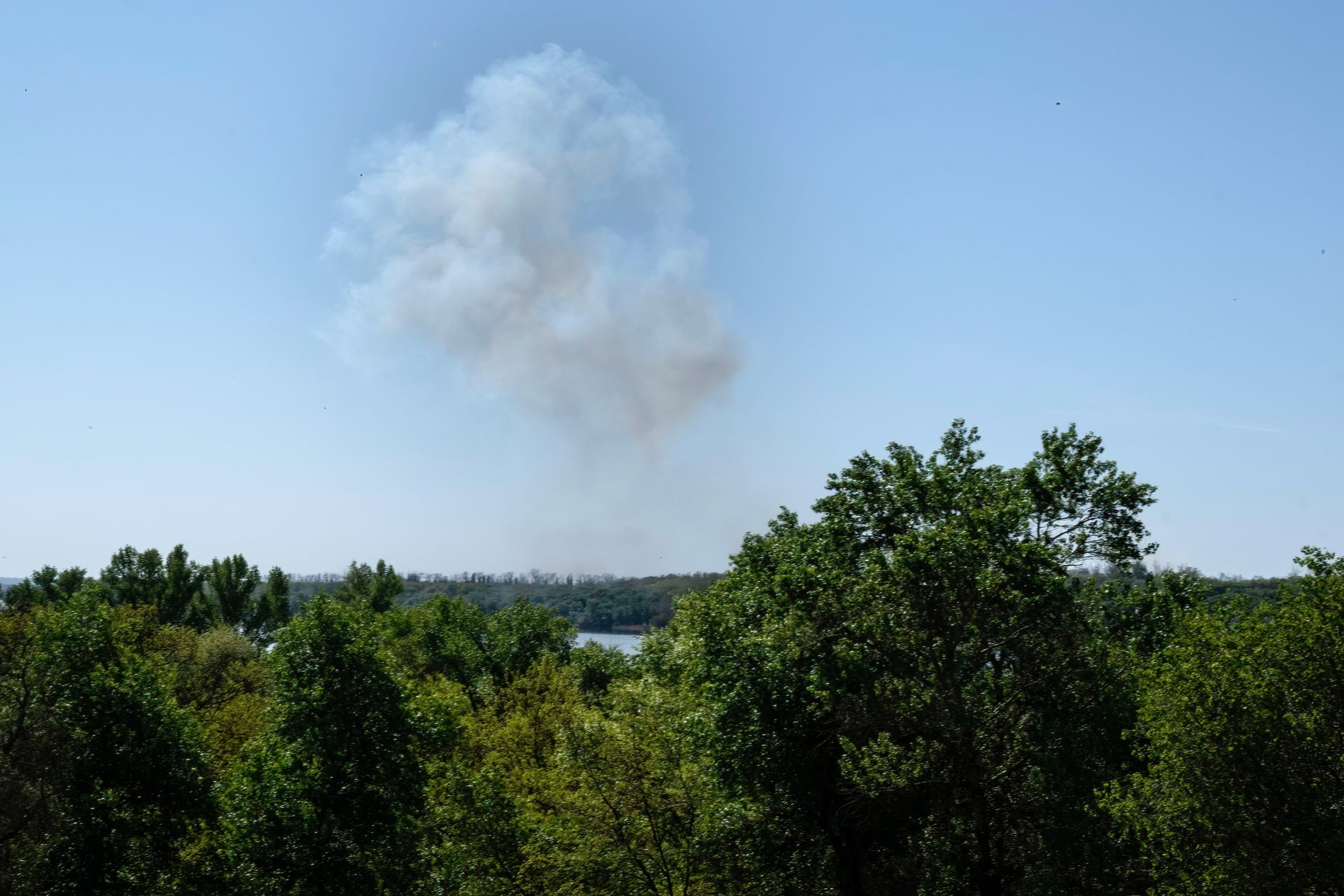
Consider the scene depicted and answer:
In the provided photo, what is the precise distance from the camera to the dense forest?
22.2 metres

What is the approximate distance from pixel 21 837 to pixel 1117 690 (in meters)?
30.4

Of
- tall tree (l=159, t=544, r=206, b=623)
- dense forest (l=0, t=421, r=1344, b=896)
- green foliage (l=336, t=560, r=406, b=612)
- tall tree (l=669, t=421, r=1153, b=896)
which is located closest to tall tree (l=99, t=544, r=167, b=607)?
tall tree (l=159, t=544, r=206, b=623)

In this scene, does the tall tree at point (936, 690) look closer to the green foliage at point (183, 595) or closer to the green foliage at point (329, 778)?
the green foliage at point (329, 778)

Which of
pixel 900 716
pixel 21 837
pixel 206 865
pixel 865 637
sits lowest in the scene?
pixel 206 865

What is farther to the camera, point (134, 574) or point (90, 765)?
point (134, 574)

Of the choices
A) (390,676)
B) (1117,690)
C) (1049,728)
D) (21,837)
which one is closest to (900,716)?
(1049,728)

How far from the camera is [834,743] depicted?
2952 cm

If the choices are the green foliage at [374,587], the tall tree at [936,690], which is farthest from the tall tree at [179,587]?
the tall tree at [936,690]

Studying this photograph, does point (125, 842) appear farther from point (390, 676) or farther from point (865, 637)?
point (865, 637)

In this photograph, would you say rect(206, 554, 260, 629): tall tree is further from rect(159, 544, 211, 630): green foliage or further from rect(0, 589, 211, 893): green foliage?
rect(0, 589, 211, 893): green foliage

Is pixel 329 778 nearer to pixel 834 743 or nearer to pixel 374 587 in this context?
pixel 834 743

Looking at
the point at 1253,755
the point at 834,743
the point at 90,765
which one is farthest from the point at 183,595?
the point at 1253,755

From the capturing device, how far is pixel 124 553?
106 m

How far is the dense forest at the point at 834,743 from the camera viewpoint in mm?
22172
